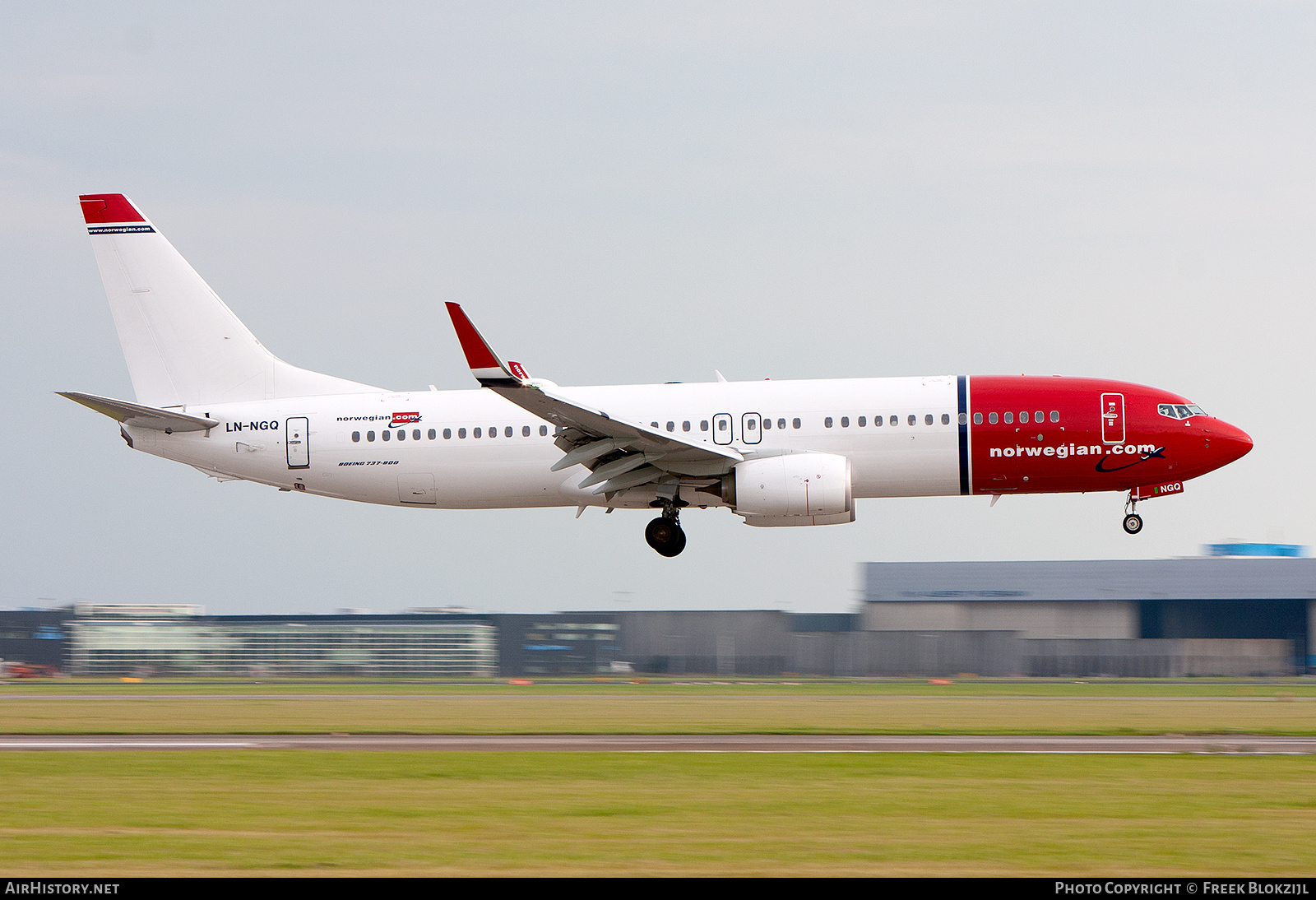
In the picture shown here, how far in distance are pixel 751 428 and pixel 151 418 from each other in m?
16.3

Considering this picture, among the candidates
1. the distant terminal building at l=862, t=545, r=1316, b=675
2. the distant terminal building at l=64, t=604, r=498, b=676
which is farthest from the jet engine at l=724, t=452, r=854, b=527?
the distant terminal building at l=862, t=545, r=1316, b=675

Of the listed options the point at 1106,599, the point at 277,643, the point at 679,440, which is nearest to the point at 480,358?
the point at 679,440

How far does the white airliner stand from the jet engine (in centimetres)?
5

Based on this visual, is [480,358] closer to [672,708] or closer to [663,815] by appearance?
[672,708]

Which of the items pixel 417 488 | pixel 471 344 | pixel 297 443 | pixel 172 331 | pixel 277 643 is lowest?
pixel 277 643

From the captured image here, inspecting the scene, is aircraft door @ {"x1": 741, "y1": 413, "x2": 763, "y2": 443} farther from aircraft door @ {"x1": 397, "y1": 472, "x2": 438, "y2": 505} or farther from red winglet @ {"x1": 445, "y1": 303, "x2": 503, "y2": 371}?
aircraft door @ {"x1": 397, "y1": 472, "x2": 438, "y2": 505}

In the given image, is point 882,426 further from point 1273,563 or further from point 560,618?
point 1273,563

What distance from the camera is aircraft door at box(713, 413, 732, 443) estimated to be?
1469 inches

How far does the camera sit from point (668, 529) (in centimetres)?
3838

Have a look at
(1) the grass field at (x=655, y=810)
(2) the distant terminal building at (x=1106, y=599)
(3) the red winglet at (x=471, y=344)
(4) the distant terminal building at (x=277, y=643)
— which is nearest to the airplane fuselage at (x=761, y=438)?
(3) the red winglet at (x=471, y=344)

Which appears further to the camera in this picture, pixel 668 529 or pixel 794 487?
pixel 668 529

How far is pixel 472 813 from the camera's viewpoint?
58.7ft

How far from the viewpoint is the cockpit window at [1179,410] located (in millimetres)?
37469

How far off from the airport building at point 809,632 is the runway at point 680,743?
143 ft
